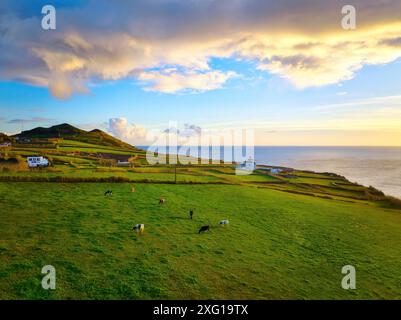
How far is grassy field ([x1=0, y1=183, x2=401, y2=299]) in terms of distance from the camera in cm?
1634

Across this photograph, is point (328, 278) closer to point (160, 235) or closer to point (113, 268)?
point (160, 235)

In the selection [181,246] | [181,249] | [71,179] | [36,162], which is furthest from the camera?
[36,162]

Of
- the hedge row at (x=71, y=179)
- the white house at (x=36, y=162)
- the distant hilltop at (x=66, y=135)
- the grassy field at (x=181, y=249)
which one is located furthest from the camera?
the distant hilltop at (x=66, y=135)

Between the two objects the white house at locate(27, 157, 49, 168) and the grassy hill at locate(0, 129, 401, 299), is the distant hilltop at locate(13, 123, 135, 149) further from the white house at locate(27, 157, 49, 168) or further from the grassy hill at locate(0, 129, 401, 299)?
the grassy hill at locate(0, 129, 401, 299)

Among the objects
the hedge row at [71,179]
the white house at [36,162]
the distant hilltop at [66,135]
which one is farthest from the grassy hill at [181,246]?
the distant hilltop at [66,135]

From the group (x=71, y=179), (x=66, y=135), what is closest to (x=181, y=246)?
(x=71, y=179)

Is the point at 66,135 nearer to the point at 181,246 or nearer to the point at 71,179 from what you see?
the point at 71,179

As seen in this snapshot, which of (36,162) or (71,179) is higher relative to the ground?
(36,162)

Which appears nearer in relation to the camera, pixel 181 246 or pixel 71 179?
pixel 181 246

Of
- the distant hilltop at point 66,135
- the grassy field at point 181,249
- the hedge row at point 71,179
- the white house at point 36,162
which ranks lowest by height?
the grassy field at point 181,249

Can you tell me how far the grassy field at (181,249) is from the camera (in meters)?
16.3

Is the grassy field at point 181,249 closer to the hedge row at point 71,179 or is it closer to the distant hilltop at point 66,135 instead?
the hedge row at point 71,179

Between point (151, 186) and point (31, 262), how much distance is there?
105ft

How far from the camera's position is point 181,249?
22062 mm
